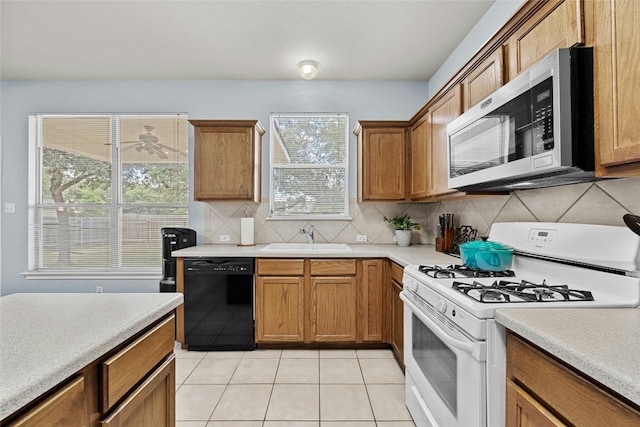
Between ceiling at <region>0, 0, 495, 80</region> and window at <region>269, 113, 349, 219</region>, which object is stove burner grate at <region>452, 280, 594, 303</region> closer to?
ceiling at <region>0, 0, 495, 80</region>

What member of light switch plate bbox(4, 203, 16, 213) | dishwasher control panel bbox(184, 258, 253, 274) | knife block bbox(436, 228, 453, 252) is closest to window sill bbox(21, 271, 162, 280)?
light switch plate bbox(4, 203, 16, 213)

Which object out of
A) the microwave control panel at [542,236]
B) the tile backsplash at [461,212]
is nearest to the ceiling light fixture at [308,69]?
the tile backsplash at [461,212]

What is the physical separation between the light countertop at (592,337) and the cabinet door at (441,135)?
49.0 inches

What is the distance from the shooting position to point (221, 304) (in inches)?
109

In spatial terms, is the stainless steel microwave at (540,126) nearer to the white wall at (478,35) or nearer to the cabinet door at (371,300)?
the white wall at (478,35)

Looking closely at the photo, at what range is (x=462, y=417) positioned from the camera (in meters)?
1.20

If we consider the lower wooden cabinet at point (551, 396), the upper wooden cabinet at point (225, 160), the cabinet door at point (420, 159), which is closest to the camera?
the lower wooden cabinet at point (551, 396)

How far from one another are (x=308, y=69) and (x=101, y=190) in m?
2.66

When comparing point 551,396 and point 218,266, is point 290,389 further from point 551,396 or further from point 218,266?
point 551,396

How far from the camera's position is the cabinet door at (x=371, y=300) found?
9.05 feet

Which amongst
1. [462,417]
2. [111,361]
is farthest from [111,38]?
[462,417]

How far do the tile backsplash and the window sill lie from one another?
785 millimetres

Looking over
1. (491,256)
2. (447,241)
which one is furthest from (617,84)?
(447,241)

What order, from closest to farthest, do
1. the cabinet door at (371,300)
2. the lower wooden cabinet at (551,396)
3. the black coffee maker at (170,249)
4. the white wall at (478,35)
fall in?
the lower wooden cabinet at (551,396) < the white wall at (478,35) < the cabinet door at (371,300) < the black coffee maker at (170,249)
